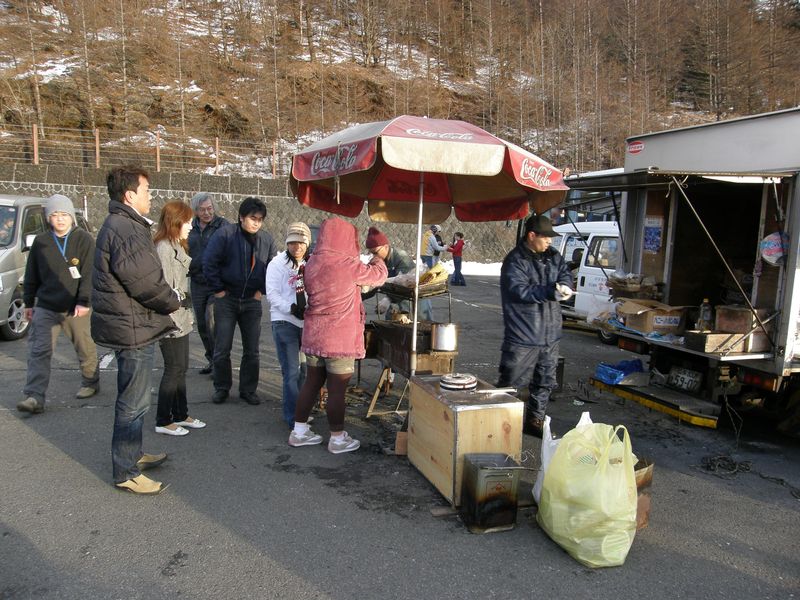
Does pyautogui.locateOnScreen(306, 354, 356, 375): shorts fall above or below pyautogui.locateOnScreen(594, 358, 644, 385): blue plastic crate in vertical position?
above

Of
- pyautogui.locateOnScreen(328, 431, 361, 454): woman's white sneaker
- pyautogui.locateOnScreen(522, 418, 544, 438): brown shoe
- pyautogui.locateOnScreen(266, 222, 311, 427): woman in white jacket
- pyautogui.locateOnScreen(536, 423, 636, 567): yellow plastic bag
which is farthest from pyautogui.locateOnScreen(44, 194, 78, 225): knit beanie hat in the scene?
pyautogui.locateOnScreen(536, 423, 636, 567): yellow plastic bag

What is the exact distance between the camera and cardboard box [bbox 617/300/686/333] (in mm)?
5625

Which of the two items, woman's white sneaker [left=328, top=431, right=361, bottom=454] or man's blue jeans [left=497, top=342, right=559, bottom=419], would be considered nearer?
woman's white sneaker [left=328, top=431, right=361, bottom=454]

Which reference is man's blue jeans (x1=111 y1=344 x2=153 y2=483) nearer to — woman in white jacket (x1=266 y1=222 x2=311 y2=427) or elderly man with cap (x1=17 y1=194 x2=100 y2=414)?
woman in white jacket (x1=266 y1=222 x2=311 y2=427)

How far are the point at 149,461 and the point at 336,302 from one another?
69.8 inches

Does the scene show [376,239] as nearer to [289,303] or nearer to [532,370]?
[289,303]

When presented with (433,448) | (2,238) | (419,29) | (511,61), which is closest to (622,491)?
(433,448)

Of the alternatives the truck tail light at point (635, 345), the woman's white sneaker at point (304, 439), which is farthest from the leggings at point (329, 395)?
the truck tail light at point (635, 345)

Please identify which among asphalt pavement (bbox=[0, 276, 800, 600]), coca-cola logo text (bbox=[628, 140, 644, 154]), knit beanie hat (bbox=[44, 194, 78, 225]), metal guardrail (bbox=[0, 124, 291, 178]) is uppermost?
metal guardrail (bbox=[0, 124, 291, 178])

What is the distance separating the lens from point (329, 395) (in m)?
4.56

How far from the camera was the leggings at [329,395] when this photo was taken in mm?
4488

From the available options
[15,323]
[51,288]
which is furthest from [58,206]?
[15,323]

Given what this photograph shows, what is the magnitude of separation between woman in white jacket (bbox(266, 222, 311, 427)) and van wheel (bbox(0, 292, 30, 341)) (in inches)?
200

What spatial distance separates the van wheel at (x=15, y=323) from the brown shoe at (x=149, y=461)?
521 cm
